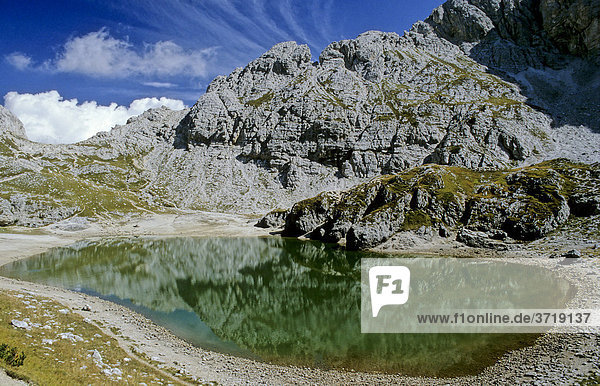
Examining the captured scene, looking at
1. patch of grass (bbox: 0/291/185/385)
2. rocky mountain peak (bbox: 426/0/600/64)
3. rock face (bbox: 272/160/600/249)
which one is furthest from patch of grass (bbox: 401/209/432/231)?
rocky mountain peak (bbox: 426/0/600/64)

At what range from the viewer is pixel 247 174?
175m

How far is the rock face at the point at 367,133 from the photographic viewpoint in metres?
132

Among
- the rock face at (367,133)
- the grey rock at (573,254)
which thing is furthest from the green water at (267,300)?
the rock face at (367,133)

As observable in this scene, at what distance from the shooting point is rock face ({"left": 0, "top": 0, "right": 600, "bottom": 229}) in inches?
5207

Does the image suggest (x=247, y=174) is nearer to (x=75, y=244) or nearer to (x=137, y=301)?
(x=75, y=244)

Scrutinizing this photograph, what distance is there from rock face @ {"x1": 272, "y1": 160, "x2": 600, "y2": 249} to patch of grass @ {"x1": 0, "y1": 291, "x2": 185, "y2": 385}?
51985mm

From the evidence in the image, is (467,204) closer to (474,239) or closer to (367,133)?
(474,239)

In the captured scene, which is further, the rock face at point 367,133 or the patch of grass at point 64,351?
the rock face at point 367,133

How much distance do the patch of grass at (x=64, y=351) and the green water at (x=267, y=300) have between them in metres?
7.27

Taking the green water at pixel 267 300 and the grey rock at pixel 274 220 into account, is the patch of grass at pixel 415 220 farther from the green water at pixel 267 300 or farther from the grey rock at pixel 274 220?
the grey rock at pixel 274 220

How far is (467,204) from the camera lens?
6525cm

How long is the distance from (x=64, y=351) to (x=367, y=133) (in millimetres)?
165124

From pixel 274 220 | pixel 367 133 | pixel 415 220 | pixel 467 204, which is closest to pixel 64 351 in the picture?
pixel 415 220

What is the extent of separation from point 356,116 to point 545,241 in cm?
13440
